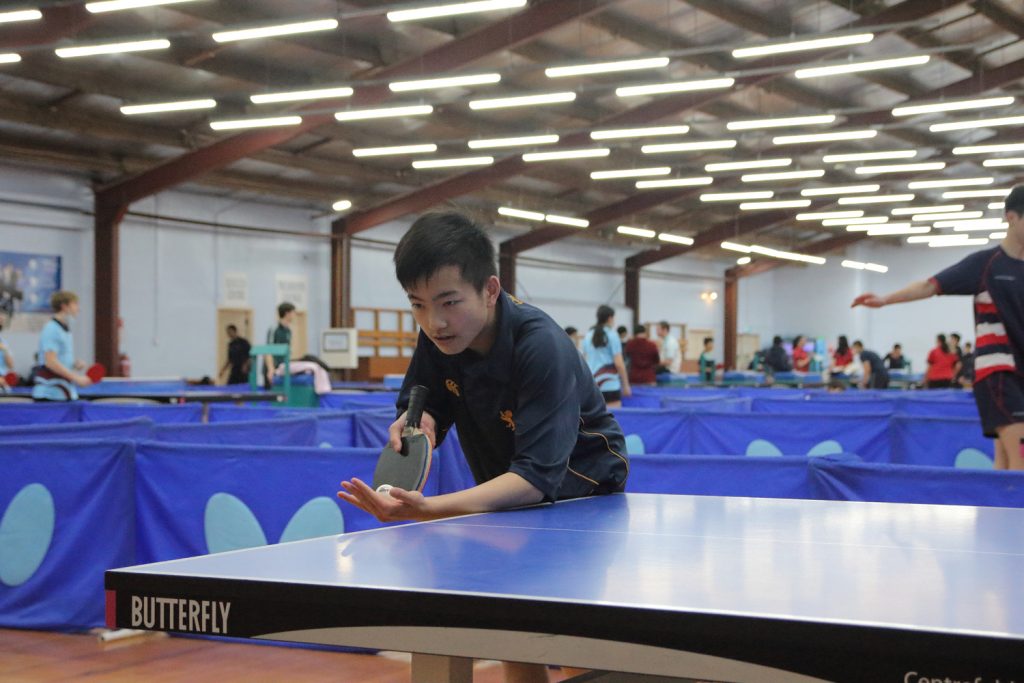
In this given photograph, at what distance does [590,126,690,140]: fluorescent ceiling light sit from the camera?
49.5ft

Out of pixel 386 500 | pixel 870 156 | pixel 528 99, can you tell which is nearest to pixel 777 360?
pixel 870 156

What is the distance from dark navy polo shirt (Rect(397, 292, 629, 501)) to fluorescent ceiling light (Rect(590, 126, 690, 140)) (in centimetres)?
1287

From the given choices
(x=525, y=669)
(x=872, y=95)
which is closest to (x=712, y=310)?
(x=872, y=95)

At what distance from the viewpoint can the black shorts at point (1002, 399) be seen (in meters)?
4.03

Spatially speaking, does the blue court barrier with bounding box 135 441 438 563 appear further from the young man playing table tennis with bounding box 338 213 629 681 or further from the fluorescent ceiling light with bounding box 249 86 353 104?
the fluorescent ceiling light with bounding box 249 86 353 104

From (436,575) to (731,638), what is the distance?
422 mm

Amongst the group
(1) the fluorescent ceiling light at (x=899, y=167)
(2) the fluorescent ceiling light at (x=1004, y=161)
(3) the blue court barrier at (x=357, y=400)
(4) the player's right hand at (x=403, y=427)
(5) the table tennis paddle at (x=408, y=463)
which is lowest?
(3) the blue court barrier at (x=357, y=400)

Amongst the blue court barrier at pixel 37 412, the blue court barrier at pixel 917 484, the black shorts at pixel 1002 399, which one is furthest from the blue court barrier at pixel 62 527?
the black shorts at pixel 1002 399

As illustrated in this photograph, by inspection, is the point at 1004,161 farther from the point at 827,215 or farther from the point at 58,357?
the point at 58,357

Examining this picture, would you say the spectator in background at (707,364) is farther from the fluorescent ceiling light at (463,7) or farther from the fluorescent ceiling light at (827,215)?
the fluorescent ceiling light at (463,7)

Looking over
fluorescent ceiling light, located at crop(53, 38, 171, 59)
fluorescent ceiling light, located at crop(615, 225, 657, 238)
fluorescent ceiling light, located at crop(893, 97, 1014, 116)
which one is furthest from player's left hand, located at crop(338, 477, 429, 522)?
fluorescent ceiling light, located at crop(615, 225, 657, 238)

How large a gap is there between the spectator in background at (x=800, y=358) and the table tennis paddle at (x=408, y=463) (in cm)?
2916

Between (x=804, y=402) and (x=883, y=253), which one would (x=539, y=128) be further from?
(x=883, y=253)

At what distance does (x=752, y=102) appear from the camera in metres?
20.3
